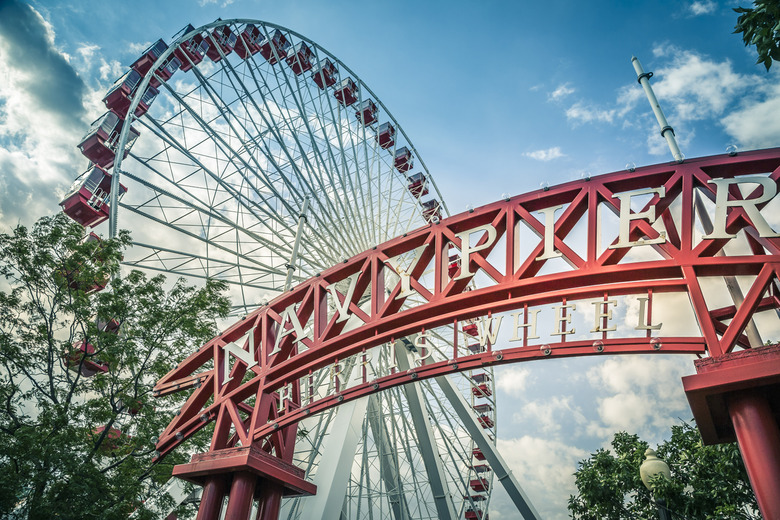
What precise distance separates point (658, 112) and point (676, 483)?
1010cm

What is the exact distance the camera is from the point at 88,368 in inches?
607

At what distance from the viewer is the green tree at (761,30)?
22.1 feet

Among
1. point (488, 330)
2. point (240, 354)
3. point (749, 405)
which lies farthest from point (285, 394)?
point (749, 405)

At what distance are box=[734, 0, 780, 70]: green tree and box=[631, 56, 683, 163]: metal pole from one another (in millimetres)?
2167

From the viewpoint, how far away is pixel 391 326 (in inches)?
420

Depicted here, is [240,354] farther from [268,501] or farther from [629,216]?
[629,216]

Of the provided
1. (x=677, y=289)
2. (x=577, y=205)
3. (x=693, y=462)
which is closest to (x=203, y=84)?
(x=577, y=205)

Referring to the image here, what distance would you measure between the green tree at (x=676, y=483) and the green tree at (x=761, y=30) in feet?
33.3

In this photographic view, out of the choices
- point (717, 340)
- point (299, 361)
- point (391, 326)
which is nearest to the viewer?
point (717, 340)

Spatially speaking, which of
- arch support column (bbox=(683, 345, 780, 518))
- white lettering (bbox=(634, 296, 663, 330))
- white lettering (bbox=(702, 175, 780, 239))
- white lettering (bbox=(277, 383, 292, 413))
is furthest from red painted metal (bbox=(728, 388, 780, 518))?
white lettering (bbox=(277, 383, 292, 413))

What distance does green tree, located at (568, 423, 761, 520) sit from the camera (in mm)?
13969

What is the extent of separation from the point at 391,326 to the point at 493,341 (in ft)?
7.39

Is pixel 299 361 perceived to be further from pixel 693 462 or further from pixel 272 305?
pixel 693 462

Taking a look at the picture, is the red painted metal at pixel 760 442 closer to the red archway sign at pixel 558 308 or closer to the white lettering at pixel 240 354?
the red archway sign at pixel 558 308
